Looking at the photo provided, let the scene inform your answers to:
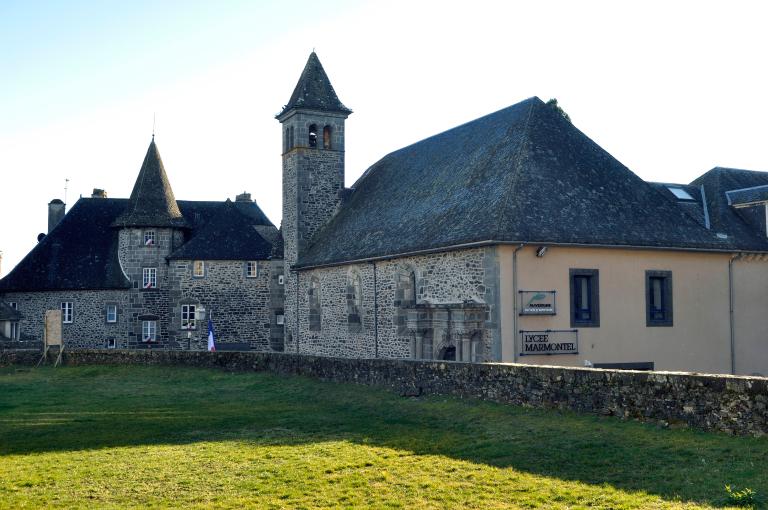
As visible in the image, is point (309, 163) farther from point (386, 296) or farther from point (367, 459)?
point (367, 459)

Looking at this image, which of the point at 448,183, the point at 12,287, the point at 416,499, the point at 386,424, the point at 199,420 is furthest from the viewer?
the point at 12,287

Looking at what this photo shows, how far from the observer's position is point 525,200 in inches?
1048

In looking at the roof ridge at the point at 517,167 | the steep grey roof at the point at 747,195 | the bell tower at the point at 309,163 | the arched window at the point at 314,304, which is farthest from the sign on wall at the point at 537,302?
the bell tower at the point at 309,163

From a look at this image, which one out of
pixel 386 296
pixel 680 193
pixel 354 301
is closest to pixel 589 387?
pixel 386 296

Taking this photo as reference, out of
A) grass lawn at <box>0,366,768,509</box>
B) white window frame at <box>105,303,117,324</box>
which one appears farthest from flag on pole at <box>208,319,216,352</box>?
grass lawn at <box>0,366,768,509</box>

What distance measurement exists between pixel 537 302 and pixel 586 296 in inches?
76.2

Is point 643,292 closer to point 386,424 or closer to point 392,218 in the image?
point 392,218

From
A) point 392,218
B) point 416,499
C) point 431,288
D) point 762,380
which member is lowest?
point 416,499

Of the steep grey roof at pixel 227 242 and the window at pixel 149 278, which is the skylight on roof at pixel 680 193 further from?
the window at pixel 149 278

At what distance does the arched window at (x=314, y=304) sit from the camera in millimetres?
38406

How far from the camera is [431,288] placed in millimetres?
28891

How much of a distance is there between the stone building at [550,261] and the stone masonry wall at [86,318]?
588 inches

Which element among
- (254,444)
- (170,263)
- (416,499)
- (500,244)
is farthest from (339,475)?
(170,263)

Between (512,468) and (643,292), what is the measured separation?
16224mm
